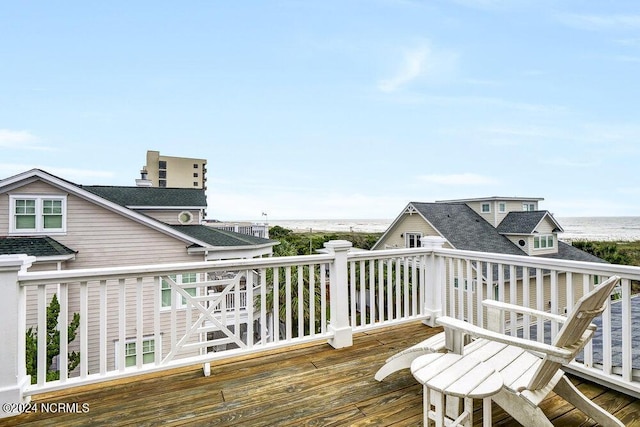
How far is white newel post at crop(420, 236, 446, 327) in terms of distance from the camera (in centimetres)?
356

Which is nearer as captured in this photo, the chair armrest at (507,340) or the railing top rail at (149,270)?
the chair armrest at (507,340)

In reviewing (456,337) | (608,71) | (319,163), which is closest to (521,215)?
(608,71)

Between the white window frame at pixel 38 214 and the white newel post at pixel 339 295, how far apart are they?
8.05 m

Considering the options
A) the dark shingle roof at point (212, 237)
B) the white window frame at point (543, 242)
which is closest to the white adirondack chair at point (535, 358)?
the dark shingle roof at point (212, 237)

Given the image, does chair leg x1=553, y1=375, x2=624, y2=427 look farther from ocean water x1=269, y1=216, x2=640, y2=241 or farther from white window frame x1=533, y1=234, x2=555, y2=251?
ocean water x1=269, y1=216, x2=640, y2=241

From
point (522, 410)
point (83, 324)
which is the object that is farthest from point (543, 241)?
point (83, 324)

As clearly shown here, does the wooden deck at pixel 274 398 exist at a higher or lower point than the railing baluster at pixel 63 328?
lower

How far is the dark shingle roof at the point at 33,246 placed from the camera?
23.1 feet

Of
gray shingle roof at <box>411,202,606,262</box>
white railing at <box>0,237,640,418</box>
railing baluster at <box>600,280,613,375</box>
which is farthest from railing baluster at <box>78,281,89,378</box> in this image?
gray shingle roof at <box>411,202,606,262</box>

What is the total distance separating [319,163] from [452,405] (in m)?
19.1

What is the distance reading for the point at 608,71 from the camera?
8547mm

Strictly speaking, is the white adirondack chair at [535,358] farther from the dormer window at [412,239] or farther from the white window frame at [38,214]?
the dormer window at [412,239]

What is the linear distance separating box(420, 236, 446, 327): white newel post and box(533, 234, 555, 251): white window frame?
13882 millimetres

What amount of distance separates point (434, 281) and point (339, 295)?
1233mm
